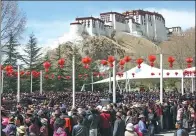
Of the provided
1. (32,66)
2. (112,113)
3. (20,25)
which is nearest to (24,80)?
(32,66)

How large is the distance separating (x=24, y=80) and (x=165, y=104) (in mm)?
29870

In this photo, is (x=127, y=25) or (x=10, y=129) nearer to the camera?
(x=10, y=129)

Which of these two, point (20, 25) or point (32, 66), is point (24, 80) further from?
point (20, 25)

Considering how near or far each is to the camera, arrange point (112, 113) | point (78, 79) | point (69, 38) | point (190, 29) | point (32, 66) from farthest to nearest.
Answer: point (69, 38)
point (190, 29)
point (32, 66)
point (78, 79)
point (112, 113)

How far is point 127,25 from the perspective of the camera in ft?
443

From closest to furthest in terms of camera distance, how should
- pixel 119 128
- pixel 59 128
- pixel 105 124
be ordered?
pixel 59 128
pixel 119 128
pixel 105 124

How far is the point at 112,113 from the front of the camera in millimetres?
14148

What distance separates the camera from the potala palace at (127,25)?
117 metres

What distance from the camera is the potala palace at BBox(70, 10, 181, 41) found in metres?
117

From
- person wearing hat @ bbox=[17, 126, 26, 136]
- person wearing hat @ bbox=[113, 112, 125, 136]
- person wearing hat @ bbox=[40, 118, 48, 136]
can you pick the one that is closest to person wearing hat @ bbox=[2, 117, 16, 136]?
person wearing hat @ bbox=[17, 126, 26, 136]

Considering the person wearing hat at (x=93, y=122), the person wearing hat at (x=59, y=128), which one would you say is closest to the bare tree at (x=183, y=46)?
the person wearing hat at (x=93, y=122)

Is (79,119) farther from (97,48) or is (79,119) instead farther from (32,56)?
(97,48)

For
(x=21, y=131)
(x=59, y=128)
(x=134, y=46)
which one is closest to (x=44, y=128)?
(x=59, y=128)

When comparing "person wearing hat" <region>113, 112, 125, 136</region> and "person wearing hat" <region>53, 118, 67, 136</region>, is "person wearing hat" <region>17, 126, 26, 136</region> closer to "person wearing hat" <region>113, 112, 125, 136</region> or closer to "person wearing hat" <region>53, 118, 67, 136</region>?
"person wearing hat" <region>53, 118, 67, 136</region>
